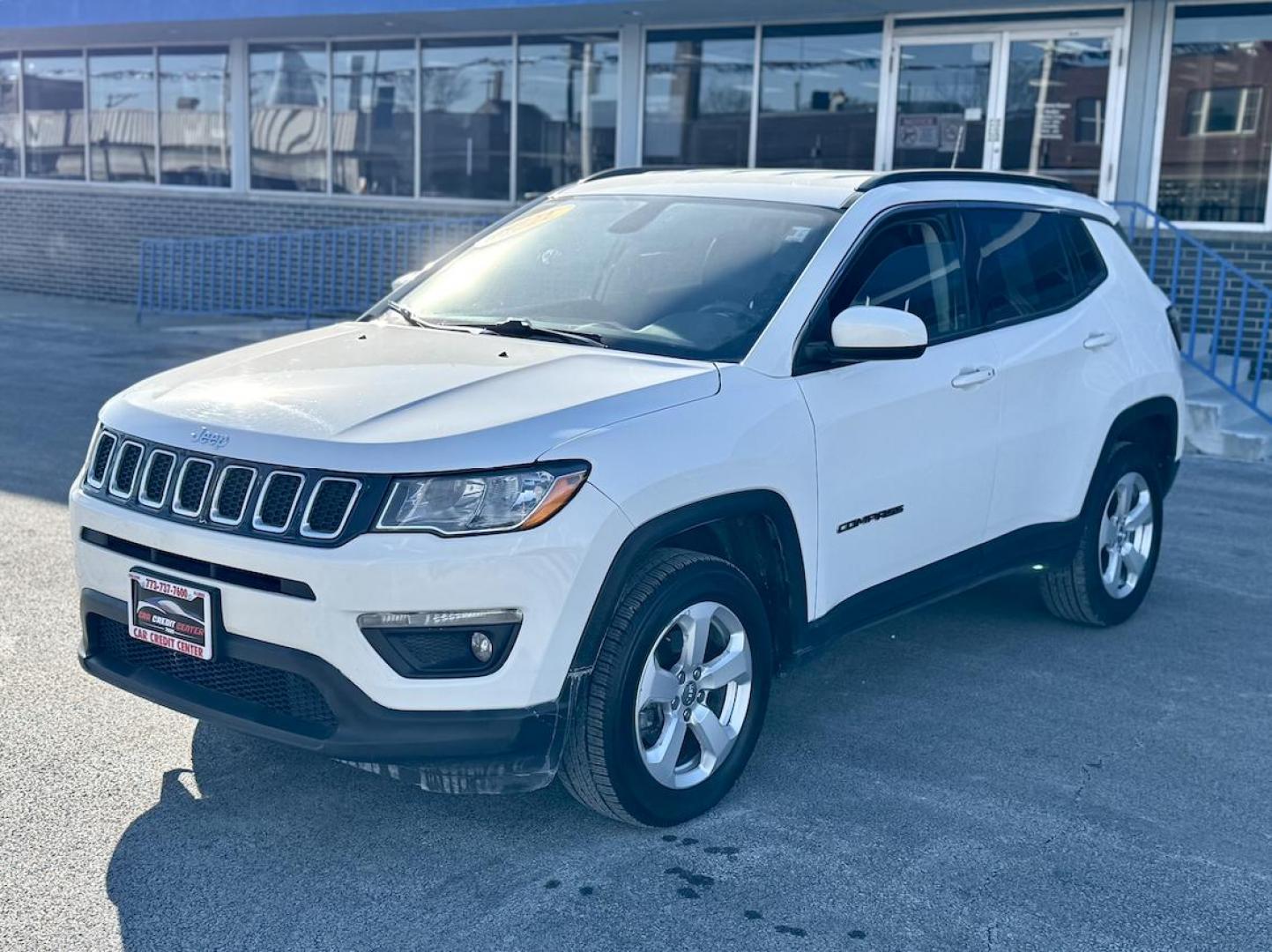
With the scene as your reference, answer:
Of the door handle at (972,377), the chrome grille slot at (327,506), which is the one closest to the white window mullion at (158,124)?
the door handle at (972,377)

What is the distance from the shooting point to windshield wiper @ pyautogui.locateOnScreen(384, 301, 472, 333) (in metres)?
4.74

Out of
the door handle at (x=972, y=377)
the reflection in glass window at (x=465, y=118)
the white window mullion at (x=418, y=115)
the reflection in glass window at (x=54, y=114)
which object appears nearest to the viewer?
the door handle at (x=972, y=377)

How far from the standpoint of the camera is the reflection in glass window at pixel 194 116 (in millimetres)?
18125

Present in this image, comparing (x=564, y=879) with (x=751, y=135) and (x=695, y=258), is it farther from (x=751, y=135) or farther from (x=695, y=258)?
(x=751, y=135)

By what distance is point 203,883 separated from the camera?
3604mm

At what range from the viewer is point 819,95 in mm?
14398

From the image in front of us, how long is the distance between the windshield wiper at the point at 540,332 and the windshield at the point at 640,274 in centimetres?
2

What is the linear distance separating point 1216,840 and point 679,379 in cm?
198

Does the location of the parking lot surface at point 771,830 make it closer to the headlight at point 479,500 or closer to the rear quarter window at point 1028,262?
the headlight at point 479,500

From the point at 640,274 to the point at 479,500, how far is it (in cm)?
146

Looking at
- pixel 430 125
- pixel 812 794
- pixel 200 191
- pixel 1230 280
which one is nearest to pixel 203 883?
pixel 812 794

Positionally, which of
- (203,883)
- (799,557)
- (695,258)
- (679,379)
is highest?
(695,258)

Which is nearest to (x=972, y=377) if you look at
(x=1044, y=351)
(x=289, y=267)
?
(x=1044, y=351)

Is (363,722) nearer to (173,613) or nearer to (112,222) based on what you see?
(173,613)
